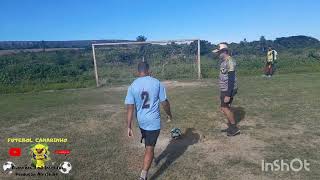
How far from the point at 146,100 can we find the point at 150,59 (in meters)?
14.6

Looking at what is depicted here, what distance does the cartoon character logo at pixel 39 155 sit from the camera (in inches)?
255

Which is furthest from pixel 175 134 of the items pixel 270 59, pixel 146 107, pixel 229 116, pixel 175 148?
pixel 270 59

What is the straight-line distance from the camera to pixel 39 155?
22.4ft

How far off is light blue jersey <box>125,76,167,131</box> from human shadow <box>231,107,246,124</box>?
4148 millimetres

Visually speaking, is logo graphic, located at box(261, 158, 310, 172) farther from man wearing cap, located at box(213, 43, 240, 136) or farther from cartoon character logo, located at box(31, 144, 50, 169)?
cartoon character logo, located at box(31, 144, 50, 169)

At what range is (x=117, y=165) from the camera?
251 inches

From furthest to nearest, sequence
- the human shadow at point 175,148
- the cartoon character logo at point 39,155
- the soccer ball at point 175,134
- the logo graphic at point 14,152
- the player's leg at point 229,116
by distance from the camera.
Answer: the soccer ball at point 175,134
the player's leg at point 229,116
the logo graphic at point 14,152
the cartoon character logo at point 39,155
the human shadow at point 175,148

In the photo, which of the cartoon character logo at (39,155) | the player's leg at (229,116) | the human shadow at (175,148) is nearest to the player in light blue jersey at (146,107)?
the human shadow at (175,148)

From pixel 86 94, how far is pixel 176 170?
9.85 m

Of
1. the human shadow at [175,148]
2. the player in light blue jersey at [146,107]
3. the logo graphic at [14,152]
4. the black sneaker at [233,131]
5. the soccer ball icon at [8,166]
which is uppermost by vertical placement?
the player in light blue jersey at [146,107]

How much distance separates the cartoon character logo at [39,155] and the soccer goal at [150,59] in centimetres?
1112

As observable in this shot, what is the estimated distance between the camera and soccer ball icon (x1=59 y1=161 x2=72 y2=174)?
6.19 meters

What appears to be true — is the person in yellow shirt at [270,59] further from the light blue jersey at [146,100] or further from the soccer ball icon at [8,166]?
the soccer ball icon at [8,166]

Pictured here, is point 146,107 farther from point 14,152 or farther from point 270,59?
point 270,59
